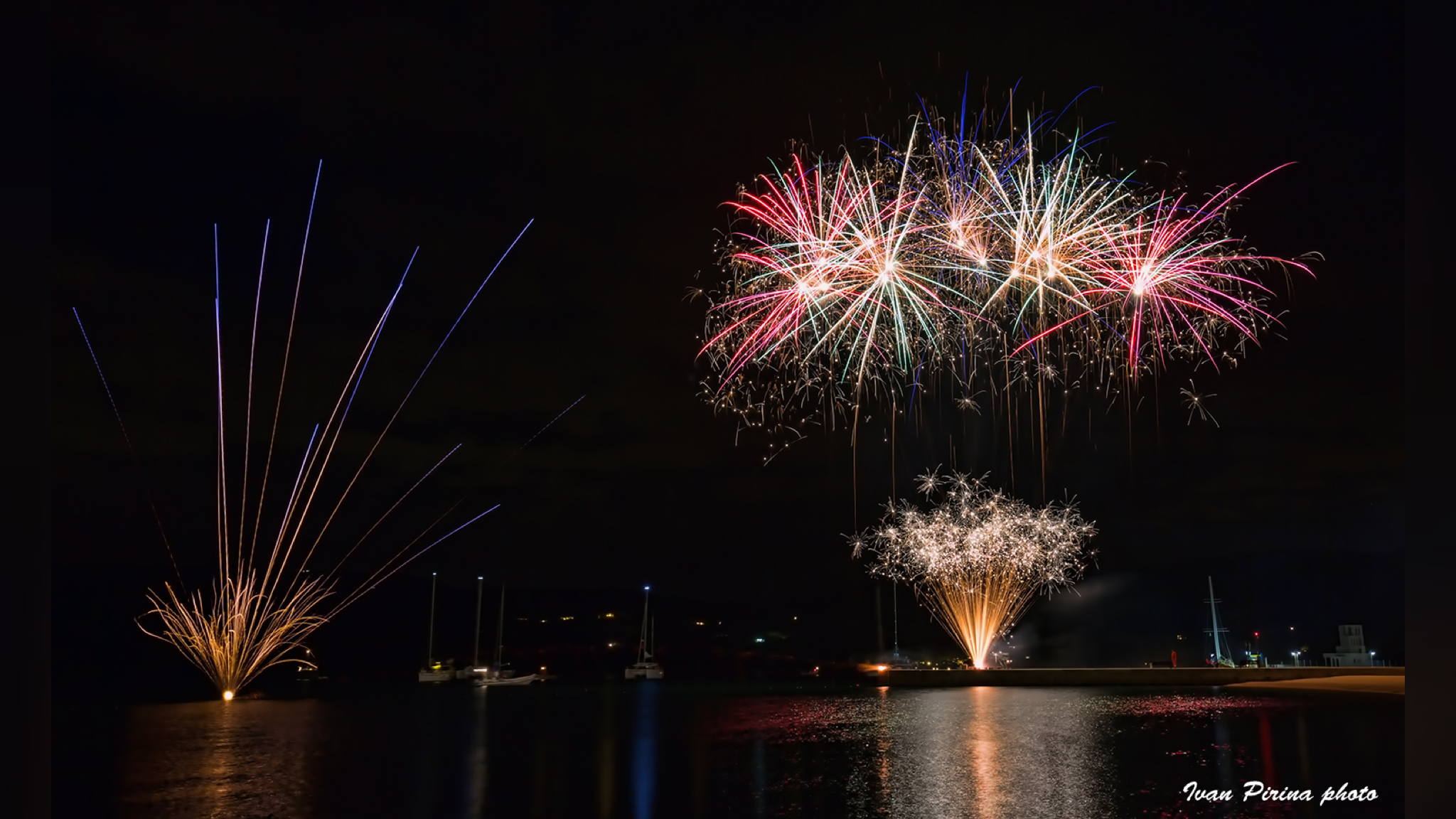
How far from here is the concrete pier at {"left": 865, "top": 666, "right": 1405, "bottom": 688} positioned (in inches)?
1346

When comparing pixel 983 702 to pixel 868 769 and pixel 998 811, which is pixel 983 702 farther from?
pixel 998 811

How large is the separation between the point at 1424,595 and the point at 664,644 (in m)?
134

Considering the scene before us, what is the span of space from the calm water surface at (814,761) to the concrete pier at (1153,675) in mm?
4661

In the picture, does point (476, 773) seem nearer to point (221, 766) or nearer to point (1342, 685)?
point (221, 766)

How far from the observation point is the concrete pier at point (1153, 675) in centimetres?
3419

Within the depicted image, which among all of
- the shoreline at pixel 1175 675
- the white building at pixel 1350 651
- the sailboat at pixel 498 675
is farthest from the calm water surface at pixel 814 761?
the sailboat at pixel 498 675

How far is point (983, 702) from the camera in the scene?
90.8 feet

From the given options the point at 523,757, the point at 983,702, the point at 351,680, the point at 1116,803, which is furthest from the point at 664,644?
the point at 1116,803

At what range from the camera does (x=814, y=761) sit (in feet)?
50.8

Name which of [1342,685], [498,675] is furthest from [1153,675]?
[498,675]

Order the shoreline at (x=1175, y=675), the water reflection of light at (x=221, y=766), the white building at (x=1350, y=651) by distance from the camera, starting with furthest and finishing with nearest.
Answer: the white building at (x=1350, y=651), the shoreline at (x=1175, y=675), the water reflection of light at (x=221, y=766)

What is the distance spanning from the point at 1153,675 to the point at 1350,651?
49.6ft

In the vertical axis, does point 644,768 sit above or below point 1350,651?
below

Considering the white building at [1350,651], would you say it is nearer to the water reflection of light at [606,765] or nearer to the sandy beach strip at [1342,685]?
the sandy beach strip at [1342,685]
